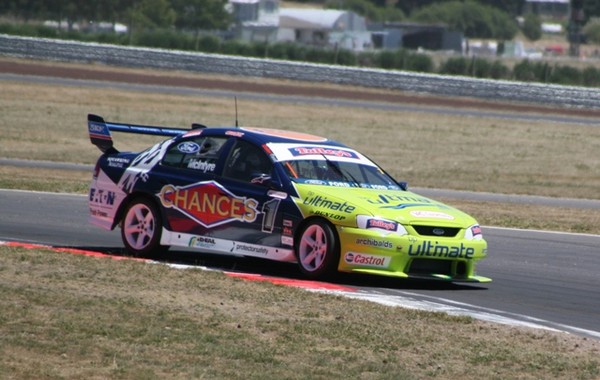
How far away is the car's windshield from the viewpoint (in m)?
11.0

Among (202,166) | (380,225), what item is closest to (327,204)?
(380,225)

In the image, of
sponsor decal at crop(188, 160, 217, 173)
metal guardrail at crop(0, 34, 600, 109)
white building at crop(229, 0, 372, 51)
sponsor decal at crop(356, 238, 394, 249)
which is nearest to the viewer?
sponsor decal at crop(356, 238, 394, 249)

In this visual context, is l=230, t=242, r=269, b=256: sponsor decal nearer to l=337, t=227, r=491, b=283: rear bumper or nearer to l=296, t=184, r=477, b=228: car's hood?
l=296, t=184, r=477, b=228: car's hood

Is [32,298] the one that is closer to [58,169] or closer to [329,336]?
[329,336]

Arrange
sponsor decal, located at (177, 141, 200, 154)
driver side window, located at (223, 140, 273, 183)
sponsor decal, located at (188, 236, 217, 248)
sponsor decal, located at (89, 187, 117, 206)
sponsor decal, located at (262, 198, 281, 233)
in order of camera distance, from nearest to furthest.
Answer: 1. sponsor decal, located at (262, 198, 281, 233)
2. driver side window, located at (223, 140, 273, 183)
3. sponsor decal, located at (188, 236, 217, 248)
4. sponsor decal, located at (177, 141, 200, 154)
5. sponsor decal, located at (89, 187, 117, 206)

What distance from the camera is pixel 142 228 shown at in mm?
11664

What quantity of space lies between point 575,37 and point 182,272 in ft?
274

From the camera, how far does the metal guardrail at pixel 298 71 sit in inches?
1736

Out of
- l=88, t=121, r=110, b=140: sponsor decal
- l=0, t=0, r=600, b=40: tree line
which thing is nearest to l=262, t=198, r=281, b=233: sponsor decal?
l=88, t=121, r=110, b=140: sponsor decal

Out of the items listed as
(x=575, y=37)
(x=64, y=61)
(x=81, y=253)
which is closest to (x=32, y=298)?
(x=81, y=253)

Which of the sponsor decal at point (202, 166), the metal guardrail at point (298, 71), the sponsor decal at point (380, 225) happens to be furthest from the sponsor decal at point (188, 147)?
the metal guardrail at point (298, 71)

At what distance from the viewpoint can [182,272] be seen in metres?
10.1

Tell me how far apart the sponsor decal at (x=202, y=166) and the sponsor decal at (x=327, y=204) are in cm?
123

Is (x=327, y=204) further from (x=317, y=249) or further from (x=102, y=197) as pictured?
(x=102, y=197)
